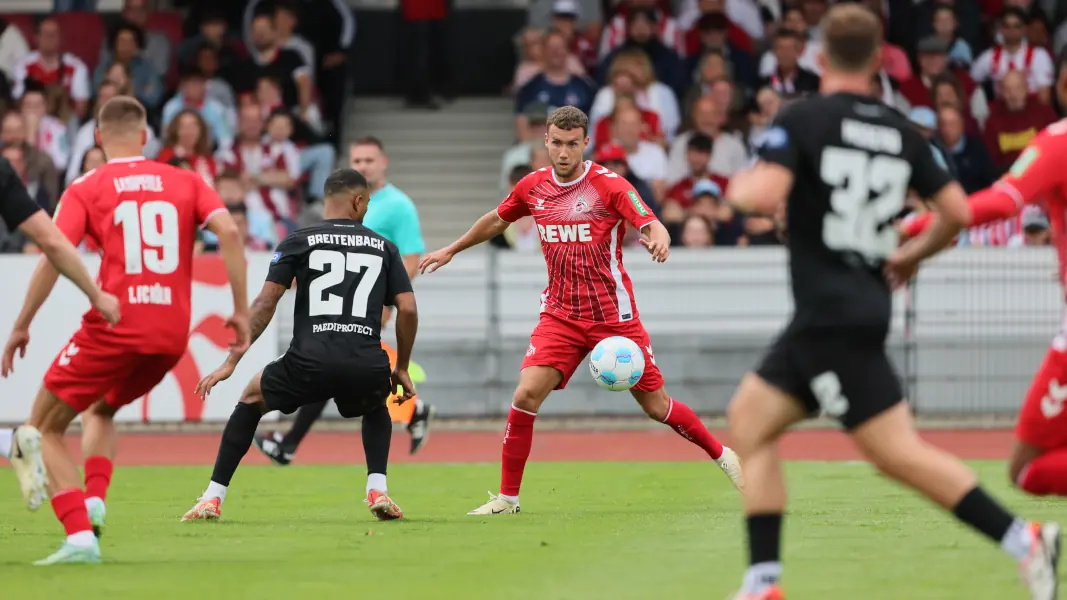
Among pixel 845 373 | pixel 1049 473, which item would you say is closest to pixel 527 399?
pixel 1049 473

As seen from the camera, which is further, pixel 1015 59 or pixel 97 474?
pixel 1015 59

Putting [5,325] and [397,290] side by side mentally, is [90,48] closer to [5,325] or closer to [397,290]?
[5,325]

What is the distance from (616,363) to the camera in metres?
9.62

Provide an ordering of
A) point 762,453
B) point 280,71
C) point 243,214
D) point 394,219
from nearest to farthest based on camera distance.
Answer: point 762,453, point 394,219, point 243,214, point 280,71

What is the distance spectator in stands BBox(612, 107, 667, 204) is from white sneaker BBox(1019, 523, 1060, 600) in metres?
12.2

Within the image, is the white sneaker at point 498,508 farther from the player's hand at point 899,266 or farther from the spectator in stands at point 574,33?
the spectator in stands at point 574,33

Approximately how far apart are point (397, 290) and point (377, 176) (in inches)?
106

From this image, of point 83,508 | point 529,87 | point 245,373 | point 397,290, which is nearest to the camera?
point 83,508

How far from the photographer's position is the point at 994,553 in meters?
7.56

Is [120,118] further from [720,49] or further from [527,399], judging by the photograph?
[720,49]

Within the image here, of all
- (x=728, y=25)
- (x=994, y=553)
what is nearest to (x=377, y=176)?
(x=994, y=553)

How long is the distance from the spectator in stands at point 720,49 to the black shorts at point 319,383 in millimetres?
11475

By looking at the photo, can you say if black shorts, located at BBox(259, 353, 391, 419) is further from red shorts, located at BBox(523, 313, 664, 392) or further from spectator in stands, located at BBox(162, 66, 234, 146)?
spectator in stands, located at BBox(162, 66, 234, 146)

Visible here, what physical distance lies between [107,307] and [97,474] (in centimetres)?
158
